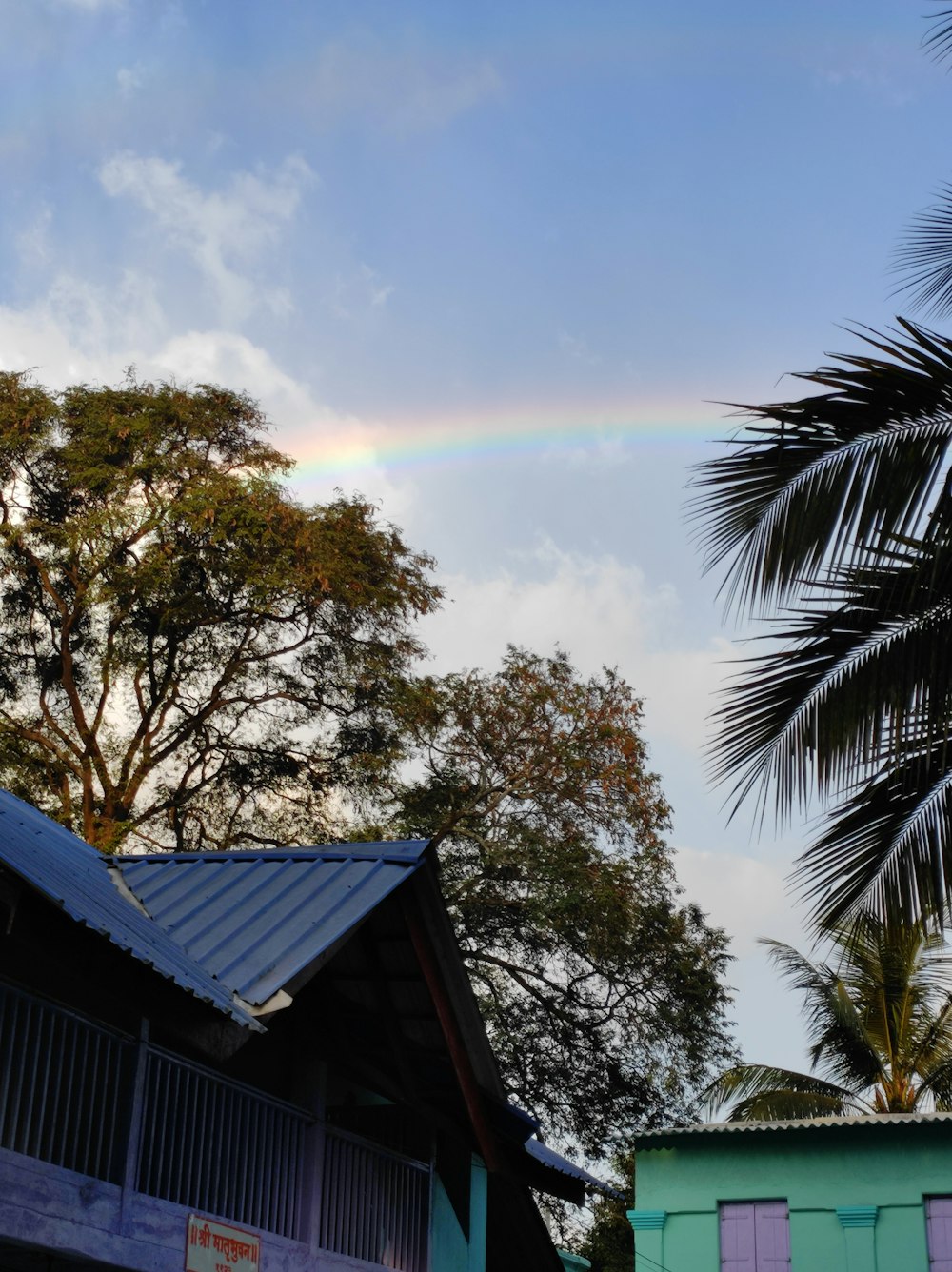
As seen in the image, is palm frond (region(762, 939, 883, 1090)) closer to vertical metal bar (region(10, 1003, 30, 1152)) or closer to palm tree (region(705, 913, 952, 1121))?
palm tree (region(705, 913, 952, 1121))

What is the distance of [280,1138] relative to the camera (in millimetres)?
10953

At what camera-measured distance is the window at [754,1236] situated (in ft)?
69.4

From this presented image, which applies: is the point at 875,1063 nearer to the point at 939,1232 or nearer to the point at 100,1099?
Answer: the point at 939,1232

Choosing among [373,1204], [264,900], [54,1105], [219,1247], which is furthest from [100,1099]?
[373,1204]

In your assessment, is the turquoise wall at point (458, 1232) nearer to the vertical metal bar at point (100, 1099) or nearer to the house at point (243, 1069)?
the house at point (243, 1069)

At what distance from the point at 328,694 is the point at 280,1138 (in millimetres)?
15669

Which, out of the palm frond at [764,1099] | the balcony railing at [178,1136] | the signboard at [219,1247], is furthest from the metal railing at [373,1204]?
the palm frond at [764,1099]

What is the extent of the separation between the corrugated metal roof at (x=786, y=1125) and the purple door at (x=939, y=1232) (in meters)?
1.07

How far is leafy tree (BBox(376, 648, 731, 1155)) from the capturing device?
1014 inches

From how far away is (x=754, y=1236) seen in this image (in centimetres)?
2141

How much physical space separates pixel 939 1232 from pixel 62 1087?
576 inches

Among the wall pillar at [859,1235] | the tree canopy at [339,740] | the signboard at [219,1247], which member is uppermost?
the tree canopy at [339,740]

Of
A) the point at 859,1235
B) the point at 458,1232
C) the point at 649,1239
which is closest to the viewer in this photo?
the point at 458,1232

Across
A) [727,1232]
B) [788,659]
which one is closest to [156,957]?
[788,659]
